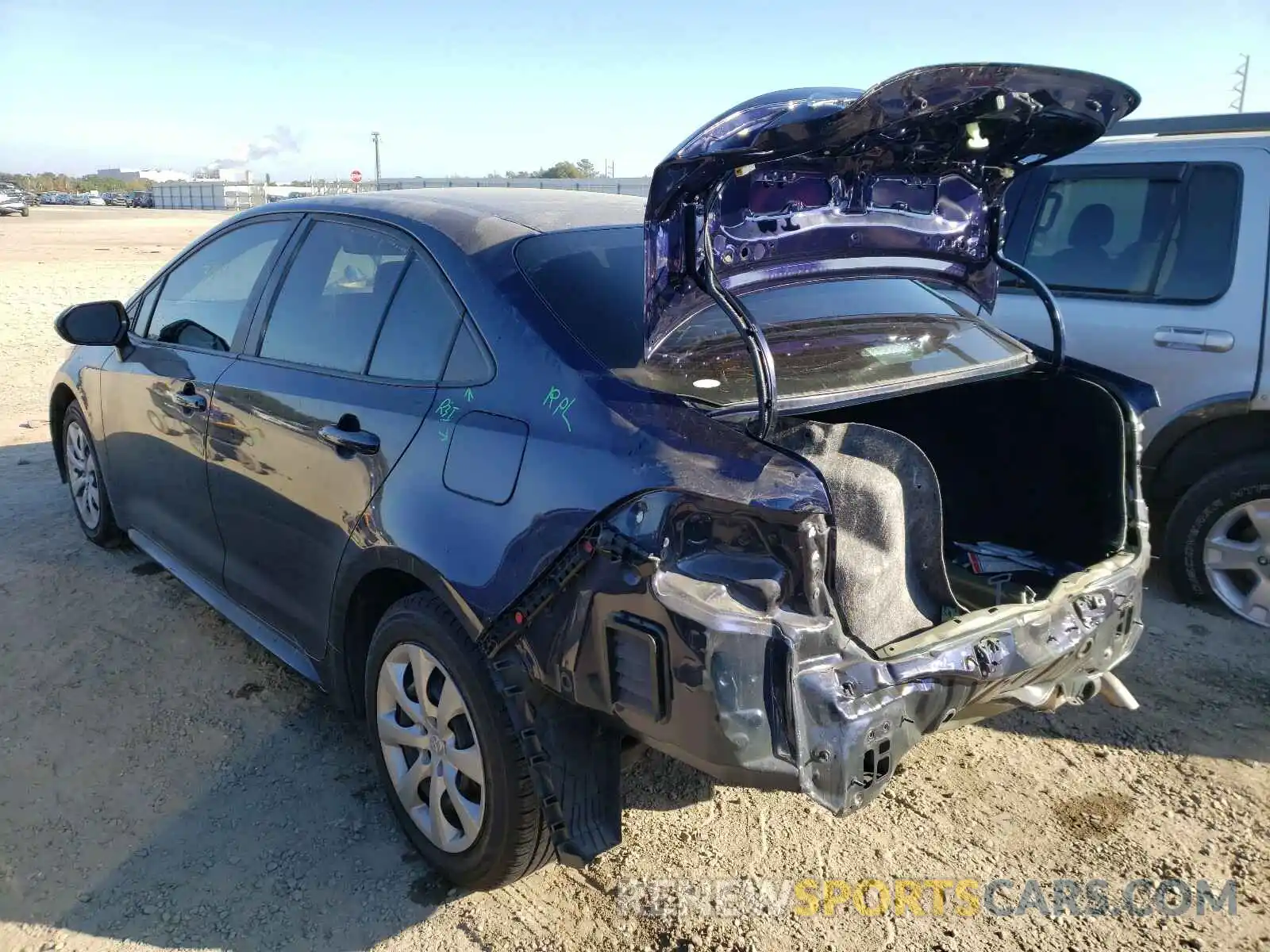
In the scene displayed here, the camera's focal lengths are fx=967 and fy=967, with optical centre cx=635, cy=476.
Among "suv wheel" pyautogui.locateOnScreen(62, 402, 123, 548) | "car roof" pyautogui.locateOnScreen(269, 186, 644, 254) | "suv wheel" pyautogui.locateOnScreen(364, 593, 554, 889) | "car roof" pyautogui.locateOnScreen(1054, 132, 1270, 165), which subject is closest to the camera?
"suv wheel" pyautogui.locateOnScreen(364, 593, 554, 889)

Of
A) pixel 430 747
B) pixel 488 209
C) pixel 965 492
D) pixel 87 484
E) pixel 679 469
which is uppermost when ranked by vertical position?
pixel 488 209

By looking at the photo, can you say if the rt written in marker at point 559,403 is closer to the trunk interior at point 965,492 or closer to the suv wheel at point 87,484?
the trunk interior at point 965,492

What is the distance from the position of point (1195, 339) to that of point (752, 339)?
2913 millimetres

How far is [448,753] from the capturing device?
253 centimetres

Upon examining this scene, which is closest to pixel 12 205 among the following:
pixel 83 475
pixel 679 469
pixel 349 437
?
pixel 83 475

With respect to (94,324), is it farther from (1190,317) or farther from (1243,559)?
(1243,559)

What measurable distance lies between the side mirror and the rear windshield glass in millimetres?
2469

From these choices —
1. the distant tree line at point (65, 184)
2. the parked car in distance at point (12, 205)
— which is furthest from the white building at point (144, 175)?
the parked car in distance at point (12, 205)

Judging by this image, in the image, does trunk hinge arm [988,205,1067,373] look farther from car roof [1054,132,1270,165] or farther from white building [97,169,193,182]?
white building [97,169,193,182]

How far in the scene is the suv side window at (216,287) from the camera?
11.8 ft

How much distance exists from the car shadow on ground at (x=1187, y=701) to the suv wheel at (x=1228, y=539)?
0.39 ft

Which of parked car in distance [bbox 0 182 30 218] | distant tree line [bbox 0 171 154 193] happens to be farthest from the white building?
parked car in distance [bbox 0 182 30 218]

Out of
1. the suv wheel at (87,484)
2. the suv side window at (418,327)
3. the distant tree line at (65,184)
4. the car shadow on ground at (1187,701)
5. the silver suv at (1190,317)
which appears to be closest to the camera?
the suv side window at (418,327)

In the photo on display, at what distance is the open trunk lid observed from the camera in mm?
2129
